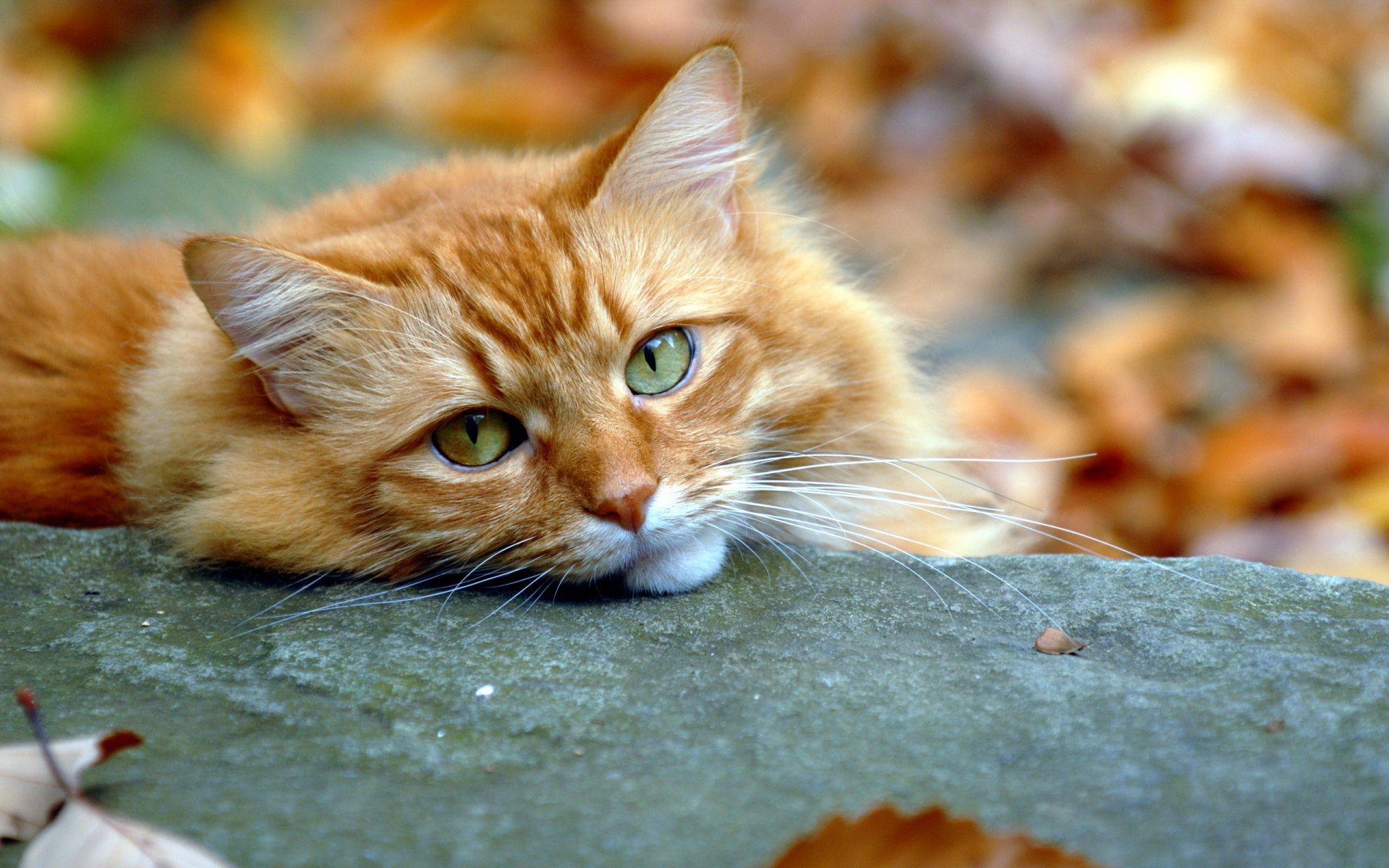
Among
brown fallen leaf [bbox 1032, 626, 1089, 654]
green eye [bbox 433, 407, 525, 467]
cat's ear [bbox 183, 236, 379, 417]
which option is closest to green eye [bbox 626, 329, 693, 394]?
green eye [bbox 433, 407, 525, 467]

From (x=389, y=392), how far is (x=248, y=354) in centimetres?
27

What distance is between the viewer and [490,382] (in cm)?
212

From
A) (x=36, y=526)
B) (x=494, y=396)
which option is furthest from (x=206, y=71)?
(x=494, y=396)

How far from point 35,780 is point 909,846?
1091 mm

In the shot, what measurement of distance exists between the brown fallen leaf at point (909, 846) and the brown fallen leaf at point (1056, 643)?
0.54 m

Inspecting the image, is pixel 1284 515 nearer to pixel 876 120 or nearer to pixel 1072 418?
pixel 1072 418

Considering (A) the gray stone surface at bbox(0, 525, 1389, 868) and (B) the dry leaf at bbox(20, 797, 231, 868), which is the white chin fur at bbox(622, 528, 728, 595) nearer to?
(A) the gray stone surface at bbox(0, 525, 1389, 868)

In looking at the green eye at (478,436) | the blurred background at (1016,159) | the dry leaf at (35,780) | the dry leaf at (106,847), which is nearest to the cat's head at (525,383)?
the green eye at (478,436)

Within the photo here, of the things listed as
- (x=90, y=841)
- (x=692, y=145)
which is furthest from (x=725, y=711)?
(x=692, y=145)

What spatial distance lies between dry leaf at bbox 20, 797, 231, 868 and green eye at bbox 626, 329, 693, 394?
107 centimetres

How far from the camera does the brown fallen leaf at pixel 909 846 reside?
4.39 feet

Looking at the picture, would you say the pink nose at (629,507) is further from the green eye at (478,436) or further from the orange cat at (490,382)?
the green eye at (478,436)

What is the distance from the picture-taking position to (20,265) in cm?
268

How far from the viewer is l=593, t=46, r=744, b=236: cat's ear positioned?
228cm
